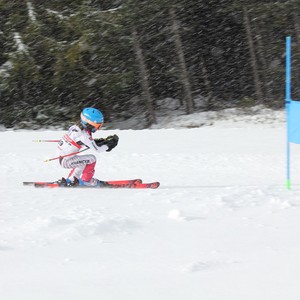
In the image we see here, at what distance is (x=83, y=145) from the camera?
849 centimetres

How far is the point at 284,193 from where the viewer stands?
23.7 ft

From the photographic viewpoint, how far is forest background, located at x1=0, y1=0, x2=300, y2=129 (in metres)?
21.3

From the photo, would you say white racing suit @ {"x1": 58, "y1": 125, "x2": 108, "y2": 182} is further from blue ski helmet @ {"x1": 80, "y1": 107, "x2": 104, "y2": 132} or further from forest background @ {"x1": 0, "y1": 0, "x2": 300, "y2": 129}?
forest background @ {"x1": 0, "y1": 0, "x2": 300, "y2": 129}

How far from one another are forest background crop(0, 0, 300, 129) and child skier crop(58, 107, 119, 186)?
505 inches

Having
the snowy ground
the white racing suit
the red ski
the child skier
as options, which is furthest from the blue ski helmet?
the snowy ground

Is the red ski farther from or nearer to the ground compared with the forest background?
farther from the ground

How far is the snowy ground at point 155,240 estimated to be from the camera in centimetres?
391

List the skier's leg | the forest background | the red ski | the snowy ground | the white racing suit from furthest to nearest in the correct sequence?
1. the forest background
2. the skier's leg
3. the white racing suit
4. the red ski
5. the snowy ground

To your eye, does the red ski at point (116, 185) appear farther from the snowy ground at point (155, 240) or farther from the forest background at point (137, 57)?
the forest background at point (137, 57)

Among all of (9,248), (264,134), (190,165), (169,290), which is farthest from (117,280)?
→ (264,134)

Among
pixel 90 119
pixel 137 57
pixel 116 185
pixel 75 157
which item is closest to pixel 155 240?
pixel 116 185

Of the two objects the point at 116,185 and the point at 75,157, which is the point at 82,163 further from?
the point at 116,185

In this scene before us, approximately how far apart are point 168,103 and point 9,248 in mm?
22621

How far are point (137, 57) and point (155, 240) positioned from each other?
61.1ft
